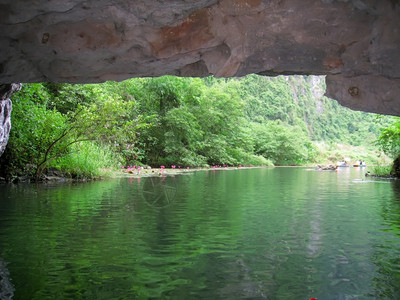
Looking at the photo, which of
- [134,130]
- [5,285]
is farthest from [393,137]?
[5,285]

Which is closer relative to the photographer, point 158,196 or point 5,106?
point 5,106

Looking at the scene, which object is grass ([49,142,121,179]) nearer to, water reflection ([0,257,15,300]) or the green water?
the green water

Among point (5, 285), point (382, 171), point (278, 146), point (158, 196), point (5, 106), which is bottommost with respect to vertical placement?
point (5, 285)

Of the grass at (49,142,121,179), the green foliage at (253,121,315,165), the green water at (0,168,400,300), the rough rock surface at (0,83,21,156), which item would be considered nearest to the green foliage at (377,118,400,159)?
the green water at (0,168,400,300)

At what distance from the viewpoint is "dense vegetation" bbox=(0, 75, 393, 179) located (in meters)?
10.1

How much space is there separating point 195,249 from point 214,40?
200 cm

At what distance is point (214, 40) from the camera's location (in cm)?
345

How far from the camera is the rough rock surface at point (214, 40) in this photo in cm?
304

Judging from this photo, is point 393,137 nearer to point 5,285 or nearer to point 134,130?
point 134,130

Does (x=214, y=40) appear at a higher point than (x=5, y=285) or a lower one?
higher

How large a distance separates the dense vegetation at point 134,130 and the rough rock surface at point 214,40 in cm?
627

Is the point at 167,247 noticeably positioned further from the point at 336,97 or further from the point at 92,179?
the point at 92,179

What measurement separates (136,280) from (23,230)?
2182mm

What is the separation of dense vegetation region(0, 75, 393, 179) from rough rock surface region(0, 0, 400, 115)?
6.27 m
